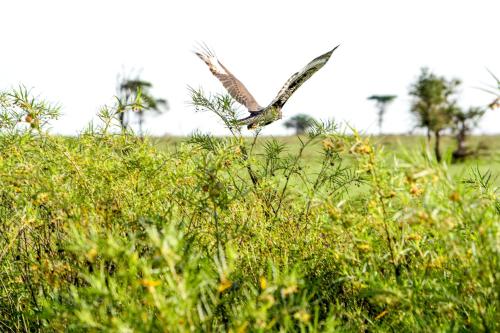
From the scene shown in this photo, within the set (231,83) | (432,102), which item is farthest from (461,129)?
(231,83)

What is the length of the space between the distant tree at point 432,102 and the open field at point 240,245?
43013 mm

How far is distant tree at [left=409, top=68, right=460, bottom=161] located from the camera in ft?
147

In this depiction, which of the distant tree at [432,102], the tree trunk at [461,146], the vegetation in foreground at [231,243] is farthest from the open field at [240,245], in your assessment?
the distant tree at [432,102]

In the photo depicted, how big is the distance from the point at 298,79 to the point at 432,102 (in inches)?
1741

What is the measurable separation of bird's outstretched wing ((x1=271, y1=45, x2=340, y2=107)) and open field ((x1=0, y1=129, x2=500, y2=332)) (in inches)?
13.4

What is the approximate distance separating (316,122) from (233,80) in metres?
1.65

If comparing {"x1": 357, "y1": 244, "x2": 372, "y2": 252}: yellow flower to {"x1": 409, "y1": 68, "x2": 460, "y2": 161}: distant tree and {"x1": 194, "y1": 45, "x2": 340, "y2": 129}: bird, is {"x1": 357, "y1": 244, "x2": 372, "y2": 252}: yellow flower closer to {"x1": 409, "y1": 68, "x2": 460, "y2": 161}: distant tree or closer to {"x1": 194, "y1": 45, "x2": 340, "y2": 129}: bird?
{"x1": 194, "y1": 45, "x2": 340, "y2": 129}: bird

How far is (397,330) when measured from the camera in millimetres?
2678

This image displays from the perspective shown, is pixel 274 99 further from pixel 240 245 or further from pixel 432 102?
pixel 432 102

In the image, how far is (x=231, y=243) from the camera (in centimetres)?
319

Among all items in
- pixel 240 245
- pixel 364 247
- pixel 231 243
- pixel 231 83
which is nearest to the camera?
pixel 364 247

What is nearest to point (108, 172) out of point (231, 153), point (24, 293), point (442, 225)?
point (231, 153)

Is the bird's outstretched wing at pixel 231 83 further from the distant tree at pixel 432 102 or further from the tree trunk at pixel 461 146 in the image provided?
the distant tree at pixel 432 102

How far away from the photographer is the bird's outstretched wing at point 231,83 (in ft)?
16.3
